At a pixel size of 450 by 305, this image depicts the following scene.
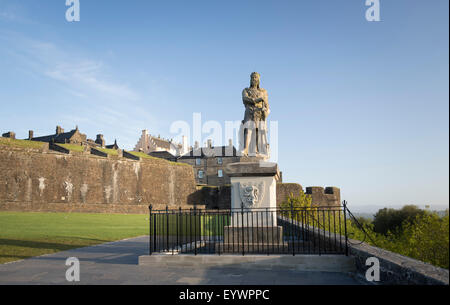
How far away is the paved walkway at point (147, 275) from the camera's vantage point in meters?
5.97

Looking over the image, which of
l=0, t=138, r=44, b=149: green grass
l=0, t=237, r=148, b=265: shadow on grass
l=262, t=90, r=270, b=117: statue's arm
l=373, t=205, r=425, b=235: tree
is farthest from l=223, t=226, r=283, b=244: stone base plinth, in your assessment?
l=0, t=138, r=44, b=149: green grass

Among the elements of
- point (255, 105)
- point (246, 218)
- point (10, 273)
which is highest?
point (255, 105)

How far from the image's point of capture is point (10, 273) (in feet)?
22.4

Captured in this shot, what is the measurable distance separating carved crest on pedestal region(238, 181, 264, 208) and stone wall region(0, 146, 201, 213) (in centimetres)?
2426

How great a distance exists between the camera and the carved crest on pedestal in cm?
842

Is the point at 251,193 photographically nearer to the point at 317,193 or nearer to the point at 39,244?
the point at 39,244

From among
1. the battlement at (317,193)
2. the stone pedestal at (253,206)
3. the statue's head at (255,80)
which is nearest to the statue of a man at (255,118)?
the statue's head at (255,80)

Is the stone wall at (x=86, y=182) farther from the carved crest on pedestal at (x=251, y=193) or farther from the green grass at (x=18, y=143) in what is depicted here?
the carved crest on pedestal at (x=251, y=193)

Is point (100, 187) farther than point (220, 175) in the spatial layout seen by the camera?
No
